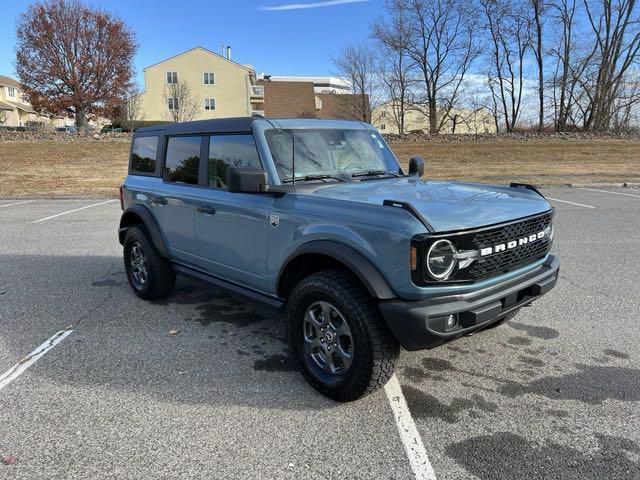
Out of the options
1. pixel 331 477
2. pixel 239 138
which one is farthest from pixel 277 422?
pixel 239 138

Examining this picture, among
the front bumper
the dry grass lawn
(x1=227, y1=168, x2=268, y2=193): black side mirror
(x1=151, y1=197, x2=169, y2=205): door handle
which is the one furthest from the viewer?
the dry grass lawn

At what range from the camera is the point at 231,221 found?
389 cm

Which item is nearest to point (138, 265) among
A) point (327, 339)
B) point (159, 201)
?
point (159, 201)

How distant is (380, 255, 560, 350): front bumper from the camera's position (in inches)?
107

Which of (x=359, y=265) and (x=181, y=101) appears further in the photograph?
(x=181, y=101)

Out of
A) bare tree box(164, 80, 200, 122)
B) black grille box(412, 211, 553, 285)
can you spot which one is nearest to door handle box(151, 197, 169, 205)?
black grille box(412, 211, 553, 285)

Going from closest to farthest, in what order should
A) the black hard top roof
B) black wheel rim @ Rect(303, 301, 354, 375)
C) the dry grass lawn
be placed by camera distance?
1. black wheel rim @ Rect(303, 301, 354, 375)
2. the black hard top roof
3. the dry grass lawn

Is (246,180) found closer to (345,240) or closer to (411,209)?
(345,240)

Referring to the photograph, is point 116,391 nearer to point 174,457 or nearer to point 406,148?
point 174,457

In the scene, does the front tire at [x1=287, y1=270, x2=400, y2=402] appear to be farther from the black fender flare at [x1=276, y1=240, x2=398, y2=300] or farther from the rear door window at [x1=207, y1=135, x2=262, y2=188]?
the rear door window at [x1=207, y1=135, x2=262, y2=188]

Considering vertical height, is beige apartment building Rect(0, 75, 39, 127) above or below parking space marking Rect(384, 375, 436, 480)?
above

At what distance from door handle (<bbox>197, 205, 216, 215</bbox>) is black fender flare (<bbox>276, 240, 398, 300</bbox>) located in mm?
1243

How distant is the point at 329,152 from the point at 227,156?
0.85m

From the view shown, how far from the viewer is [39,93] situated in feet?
132
